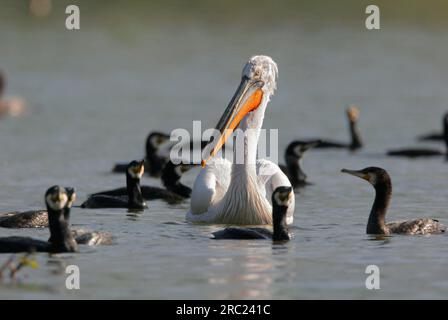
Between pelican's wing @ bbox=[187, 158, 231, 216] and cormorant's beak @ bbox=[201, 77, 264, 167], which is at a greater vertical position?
cormorant's beak @ bbox=[201, 77, 264, 167]

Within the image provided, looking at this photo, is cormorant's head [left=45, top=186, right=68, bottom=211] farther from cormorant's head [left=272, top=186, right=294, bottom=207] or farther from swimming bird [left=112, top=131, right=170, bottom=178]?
swimming bird [left=112, top=131, right=170, bottom=178]

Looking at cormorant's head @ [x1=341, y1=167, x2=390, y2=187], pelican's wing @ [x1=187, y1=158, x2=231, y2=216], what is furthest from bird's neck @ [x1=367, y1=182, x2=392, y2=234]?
pelican's wing @ [x1=187, y1=158, x2=231, y2=216]

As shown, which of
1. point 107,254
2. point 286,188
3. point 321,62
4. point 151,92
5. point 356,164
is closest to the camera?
point 107,254

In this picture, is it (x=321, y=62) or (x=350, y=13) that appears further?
(x=350, y=13)

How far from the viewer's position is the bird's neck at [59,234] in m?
10.4

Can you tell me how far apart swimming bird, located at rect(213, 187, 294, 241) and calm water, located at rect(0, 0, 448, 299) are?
0.17 m

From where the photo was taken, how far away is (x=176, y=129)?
22.2 m

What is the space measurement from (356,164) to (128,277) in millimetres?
9016

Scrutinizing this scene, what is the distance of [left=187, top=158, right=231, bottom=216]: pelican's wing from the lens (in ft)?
42.0

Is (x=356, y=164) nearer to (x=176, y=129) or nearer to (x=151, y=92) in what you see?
(x=176, y=129)

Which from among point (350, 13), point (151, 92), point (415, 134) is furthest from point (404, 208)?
point (350, 13)

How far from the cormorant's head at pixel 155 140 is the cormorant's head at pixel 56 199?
6988 millimetres

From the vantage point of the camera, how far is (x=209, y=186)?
508 inches

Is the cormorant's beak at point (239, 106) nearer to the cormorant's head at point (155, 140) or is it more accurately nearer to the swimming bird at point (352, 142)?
the cormorant's head at point (155, 140)
